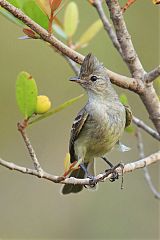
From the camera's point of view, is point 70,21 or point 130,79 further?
point 70,21

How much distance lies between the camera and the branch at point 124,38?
9.30 ft

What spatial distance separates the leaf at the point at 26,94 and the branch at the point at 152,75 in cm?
62

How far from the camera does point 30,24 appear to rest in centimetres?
250

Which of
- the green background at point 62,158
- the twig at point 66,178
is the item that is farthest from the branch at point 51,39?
the green background at point 62,158

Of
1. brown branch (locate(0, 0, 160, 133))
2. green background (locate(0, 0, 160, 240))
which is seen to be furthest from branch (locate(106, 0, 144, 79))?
green background (locate(0, 0, 160, 240))

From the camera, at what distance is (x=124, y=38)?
2906 millimetres

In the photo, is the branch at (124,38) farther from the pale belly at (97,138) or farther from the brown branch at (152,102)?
the pale belly at (97,138)

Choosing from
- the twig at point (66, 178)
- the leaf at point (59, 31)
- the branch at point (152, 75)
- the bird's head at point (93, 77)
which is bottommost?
the twig at point (66, 178)

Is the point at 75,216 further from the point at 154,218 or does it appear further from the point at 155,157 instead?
the point at 155,157

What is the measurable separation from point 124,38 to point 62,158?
14.6 feet

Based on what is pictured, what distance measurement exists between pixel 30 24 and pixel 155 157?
96cm

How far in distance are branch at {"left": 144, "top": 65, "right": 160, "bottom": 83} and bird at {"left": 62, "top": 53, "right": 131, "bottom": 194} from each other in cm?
80

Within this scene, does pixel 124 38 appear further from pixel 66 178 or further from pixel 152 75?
pixel 66 178

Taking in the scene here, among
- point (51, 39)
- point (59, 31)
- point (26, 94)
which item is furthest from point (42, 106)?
point (59, 31)
